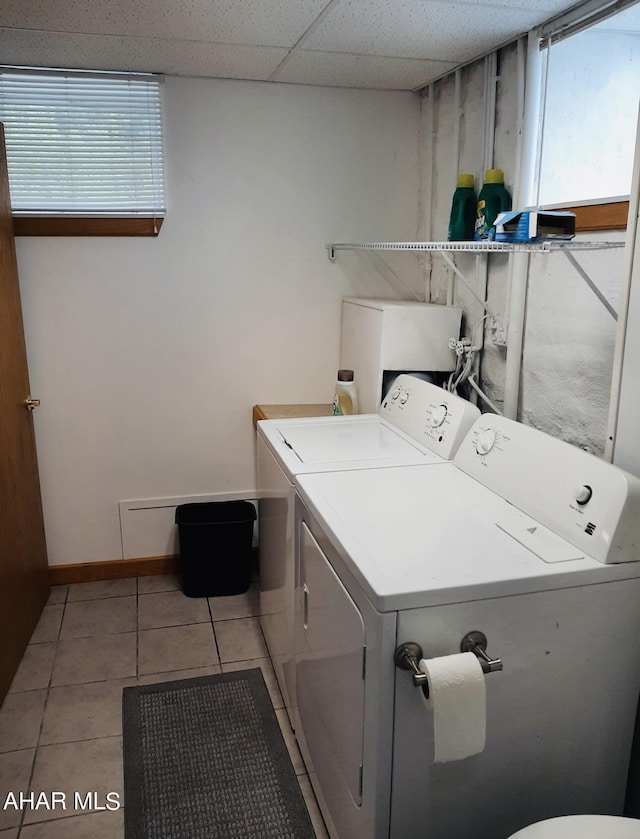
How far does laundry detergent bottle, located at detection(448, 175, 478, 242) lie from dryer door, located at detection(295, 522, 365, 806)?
4.06 ft

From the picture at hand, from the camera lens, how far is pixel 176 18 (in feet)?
6.53

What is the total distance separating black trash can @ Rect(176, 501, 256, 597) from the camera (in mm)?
2840

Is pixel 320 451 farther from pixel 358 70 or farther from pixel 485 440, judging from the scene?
pixel 358 70

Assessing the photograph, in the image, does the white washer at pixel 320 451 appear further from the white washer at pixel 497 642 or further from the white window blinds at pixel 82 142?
the white window blinds at pixel 82 142

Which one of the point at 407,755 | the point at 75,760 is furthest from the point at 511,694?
the point at 75,760

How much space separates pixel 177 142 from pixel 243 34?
2.17ft

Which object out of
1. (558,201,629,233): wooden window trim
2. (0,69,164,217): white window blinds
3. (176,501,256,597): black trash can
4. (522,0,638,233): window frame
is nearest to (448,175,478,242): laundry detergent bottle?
(522,0,638,233): window frame

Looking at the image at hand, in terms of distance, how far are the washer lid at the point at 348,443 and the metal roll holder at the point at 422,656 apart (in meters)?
0.75

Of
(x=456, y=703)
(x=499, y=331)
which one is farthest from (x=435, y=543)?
(x=499, y=331)

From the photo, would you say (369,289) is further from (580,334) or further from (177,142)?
(580,334)

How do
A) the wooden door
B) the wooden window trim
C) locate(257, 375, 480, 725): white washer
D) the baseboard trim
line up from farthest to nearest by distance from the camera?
the baseboard trim < the wooden door < locate(257, 375, 480, 725): white washer < the wooden window trim

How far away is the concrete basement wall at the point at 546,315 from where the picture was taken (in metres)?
1.80

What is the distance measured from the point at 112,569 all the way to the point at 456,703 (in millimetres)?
2180
